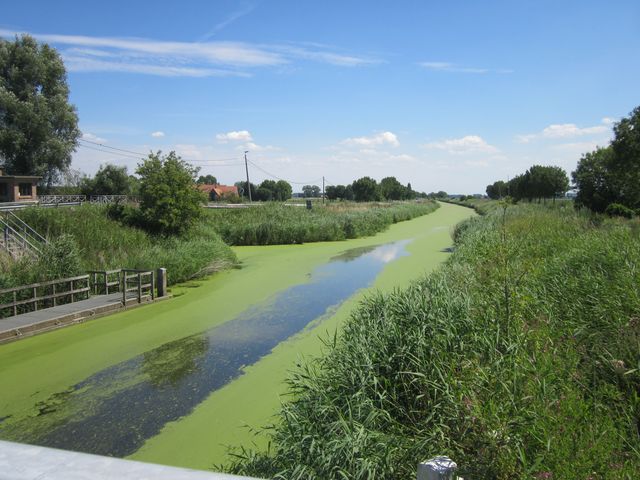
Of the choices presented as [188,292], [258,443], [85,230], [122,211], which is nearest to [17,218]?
[85,230]

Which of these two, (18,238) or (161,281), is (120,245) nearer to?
(18,238)

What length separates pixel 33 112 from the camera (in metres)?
30.2

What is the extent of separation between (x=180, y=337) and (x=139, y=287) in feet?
8.99

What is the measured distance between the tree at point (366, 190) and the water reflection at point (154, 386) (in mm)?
59669

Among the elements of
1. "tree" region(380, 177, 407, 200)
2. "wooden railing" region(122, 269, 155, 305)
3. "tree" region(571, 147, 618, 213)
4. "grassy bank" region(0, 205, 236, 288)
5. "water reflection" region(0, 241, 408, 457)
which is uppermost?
Result: "tree" region(380, 177, 407, 200)

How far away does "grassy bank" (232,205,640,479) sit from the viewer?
10.00 feet

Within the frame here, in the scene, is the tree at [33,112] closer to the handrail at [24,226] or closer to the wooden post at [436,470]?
the handrail at [24,226]

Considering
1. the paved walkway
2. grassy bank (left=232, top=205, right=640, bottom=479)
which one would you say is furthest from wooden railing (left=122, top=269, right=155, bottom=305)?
grassy bank (left=232, top=205, right=640, bottom=479)

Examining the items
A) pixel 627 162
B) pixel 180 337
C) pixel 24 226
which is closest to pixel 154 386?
pixel 180 337

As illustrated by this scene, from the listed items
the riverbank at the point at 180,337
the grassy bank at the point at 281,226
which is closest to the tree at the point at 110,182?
the grassy bank at the point at 281,226

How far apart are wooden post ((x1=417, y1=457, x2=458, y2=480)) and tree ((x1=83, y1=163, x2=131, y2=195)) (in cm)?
3891

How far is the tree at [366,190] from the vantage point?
69.1m

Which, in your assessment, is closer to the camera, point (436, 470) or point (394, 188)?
point (436, 470)

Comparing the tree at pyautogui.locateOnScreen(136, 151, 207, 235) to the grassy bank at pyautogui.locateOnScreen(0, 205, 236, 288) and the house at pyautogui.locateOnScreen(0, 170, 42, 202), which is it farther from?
the house at pyautogui.locateOnScreen(0, 170, 42, 202)
